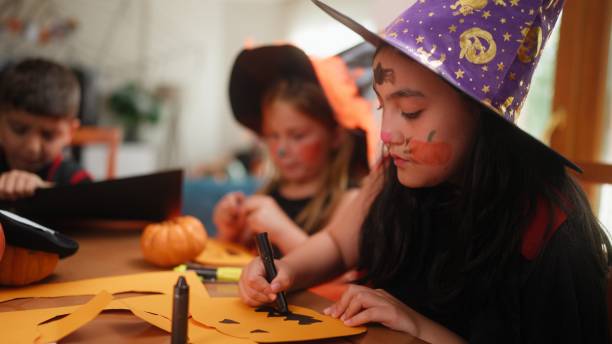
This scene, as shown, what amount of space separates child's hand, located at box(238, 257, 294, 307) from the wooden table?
0.16 feet

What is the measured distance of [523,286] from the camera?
0.60m

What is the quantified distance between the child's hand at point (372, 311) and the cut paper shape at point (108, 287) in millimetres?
204

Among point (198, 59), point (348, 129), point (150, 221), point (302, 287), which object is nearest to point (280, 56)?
point (348, 129)

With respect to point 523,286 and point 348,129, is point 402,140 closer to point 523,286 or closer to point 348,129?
point 523,286

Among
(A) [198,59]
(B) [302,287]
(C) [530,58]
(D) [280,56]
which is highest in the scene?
(A) [198,59]

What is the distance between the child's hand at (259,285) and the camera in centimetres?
65

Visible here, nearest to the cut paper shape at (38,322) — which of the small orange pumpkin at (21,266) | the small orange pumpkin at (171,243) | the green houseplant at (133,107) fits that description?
the small orange pumpkin at (21,266)

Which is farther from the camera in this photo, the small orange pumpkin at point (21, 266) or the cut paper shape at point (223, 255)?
the cut paper shape at point (223, 255)

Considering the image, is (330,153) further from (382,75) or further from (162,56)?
(162,56)

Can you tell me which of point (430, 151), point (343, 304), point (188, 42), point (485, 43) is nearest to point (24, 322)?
point (343, 304)

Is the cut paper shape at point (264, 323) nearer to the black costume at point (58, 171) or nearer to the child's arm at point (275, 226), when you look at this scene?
the child's arm at point (275, 226)

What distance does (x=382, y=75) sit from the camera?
63 centimetres

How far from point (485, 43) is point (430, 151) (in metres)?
0.14

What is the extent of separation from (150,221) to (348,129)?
532mm
